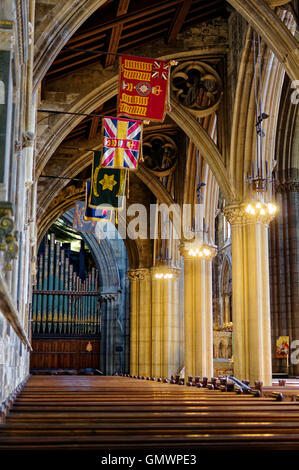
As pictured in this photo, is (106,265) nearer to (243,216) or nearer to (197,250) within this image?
(197,250)

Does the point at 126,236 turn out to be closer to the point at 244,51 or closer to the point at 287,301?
the point at 287,301

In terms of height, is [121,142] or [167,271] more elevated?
[121,142]

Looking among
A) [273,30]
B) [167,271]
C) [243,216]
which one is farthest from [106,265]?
[273,30]

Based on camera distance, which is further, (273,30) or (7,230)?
(273,30)

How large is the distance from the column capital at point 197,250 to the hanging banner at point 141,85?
23.6ft

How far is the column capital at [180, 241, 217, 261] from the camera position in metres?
18.2

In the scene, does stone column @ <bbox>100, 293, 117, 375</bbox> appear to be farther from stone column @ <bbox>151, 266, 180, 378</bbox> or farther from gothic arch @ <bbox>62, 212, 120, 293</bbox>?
stone column @ <bbox>151, 266, 180, 378</bbox>

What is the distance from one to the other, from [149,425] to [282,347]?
14595 millimetres

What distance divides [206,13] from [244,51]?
1.65m

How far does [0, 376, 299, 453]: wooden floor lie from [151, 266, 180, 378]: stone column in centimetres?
1667

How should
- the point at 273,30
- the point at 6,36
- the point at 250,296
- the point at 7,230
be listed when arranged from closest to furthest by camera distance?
the point at 7,230, the point at 6,36, the point at 273,30, the point at 250,296

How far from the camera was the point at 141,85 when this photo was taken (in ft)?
38.3
